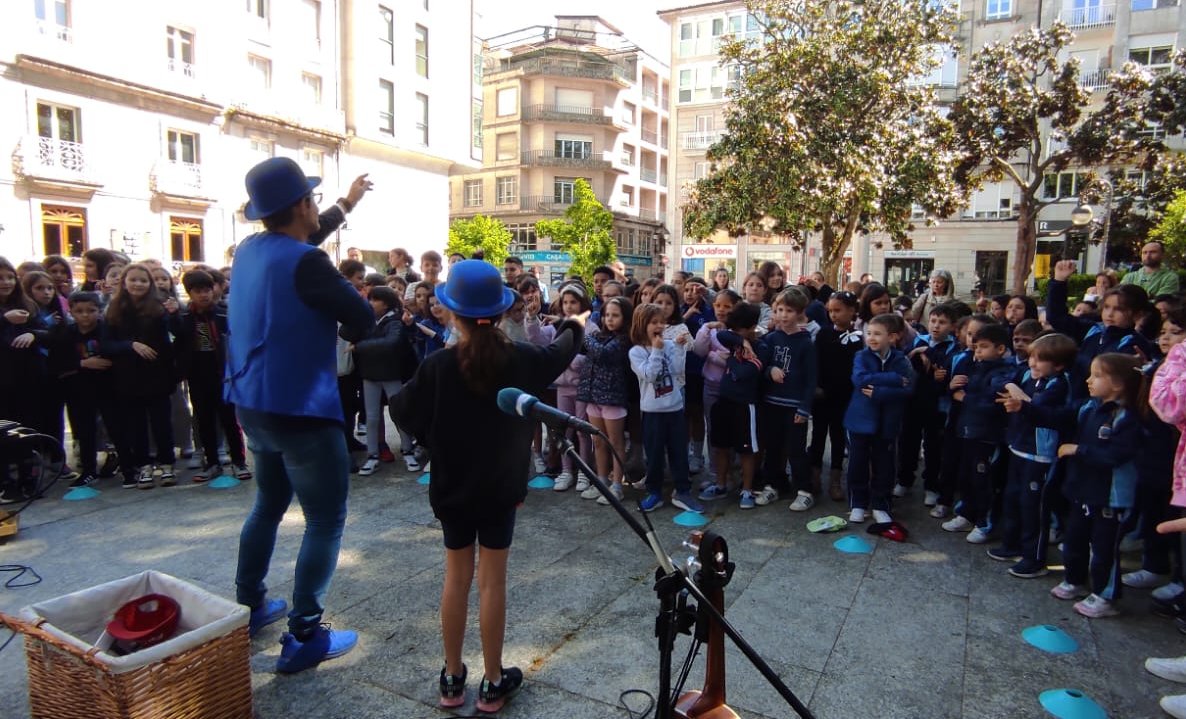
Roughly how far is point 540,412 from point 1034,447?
3751 millimetres

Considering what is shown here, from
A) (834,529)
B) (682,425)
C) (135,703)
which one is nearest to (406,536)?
(682,425)

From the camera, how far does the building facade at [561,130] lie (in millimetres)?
54344

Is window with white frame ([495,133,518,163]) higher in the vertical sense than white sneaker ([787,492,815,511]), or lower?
higher

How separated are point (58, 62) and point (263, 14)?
353 inches

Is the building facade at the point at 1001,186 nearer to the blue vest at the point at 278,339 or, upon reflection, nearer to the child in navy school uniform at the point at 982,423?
the child in navy school uniform at the point at 982,423

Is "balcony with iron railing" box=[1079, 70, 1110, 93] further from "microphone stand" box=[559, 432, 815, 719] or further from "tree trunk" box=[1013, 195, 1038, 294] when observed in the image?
"microphone stand" box=[559, 432, 815, 719]

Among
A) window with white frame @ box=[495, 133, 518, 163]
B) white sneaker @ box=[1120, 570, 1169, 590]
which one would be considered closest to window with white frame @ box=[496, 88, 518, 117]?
window with white frame @ box=[495, 133, 518, 163]

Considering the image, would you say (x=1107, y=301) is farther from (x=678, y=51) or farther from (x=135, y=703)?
(x=678, y=51)

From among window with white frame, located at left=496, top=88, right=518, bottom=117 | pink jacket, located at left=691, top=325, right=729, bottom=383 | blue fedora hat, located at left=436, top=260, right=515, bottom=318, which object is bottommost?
pink jacket, located at left=691, top=325, right=729, bottom=383

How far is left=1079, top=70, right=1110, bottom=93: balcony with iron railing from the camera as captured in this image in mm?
33406

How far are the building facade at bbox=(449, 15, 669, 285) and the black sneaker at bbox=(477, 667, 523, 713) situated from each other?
48.9m

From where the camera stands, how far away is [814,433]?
19.9 feet

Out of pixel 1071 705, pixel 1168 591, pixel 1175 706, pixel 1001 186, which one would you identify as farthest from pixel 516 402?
pixel 1001 186

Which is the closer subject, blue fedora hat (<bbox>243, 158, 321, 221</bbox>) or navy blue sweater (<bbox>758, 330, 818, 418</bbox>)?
blue fedora hat (<bbox>243, 158, 321, 221</bbox>)
